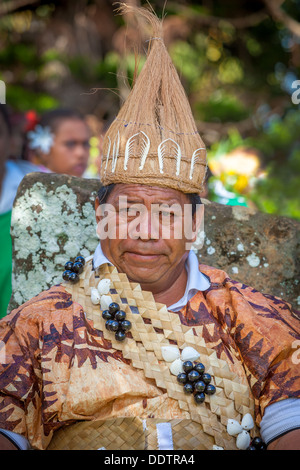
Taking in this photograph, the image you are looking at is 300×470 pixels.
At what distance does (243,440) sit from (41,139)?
4.27 metres

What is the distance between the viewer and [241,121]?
879 centimetres

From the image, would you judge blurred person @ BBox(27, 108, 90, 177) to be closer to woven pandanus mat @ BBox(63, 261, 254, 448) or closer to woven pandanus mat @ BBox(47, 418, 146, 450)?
woven pandanus mat @ BBox(63, 261, 254, 448)

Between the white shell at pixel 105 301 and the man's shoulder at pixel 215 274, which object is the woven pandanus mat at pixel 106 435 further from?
the man's shoulder at pixel 215 274

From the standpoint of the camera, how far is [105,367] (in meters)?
2.15

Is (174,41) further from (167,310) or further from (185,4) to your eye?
(167,310)

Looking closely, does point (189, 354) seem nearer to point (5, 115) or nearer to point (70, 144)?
point (5, 115)

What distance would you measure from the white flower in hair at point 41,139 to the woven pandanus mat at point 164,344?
3531 mm

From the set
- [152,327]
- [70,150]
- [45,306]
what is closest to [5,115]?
[70,150]

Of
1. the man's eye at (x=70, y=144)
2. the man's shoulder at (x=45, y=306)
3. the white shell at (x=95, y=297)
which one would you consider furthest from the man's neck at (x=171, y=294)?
the man's eye at (x=70, y=144)

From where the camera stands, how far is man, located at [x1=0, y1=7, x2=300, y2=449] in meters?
2.10

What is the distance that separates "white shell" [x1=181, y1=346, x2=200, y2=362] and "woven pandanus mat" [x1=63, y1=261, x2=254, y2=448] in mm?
35

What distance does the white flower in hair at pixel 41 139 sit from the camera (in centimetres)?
569

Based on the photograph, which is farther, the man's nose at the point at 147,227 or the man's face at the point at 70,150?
the man's face at the point at 70,150

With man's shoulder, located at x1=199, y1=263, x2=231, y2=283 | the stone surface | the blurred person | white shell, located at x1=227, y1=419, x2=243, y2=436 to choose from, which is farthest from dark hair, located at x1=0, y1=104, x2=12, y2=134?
white shell, located at x1=227, y1=419, x2=243, y2=436
